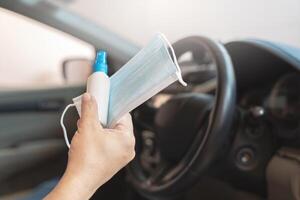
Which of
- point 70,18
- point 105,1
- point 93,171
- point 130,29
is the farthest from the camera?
point 105,1

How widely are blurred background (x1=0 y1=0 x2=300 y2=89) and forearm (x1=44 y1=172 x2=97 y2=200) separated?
27.2 inches

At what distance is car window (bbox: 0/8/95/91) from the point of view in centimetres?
154

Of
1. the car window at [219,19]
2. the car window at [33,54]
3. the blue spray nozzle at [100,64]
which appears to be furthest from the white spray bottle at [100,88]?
the car window at [33,54]

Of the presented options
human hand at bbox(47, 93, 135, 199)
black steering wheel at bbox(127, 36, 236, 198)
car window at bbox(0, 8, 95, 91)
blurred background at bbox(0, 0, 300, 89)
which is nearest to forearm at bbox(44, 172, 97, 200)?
human hand at bbox(47, 93, 135, 199)

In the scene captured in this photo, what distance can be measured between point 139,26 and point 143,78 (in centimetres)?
137

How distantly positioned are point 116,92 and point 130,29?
1433 millimetres

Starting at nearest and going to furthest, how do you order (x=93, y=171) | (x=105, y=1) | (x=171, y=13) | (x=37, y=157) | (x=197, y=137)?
(x=93, y=171) < (x=197, y=137) < (x=37, y=157) < (x=171, y=13) < (x=105, y=1)

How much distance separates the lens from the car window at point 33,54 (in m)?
1.54

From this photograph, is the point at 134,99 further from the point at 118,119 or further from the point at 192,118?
the point at 192,118

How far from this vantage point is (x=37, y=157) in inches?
46.1

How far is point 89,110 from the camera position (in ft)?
1.47

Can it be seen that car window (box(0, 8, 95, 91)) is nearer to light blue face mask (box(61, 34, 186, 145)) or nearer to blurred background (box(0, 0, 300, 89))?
blurred background (box(0, 0, 300, 89))

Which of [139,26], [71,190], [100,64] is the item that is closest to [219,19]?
[139,26]

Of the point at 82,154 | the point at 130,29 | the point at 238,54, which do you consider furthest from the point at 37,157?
the point at 130,29
